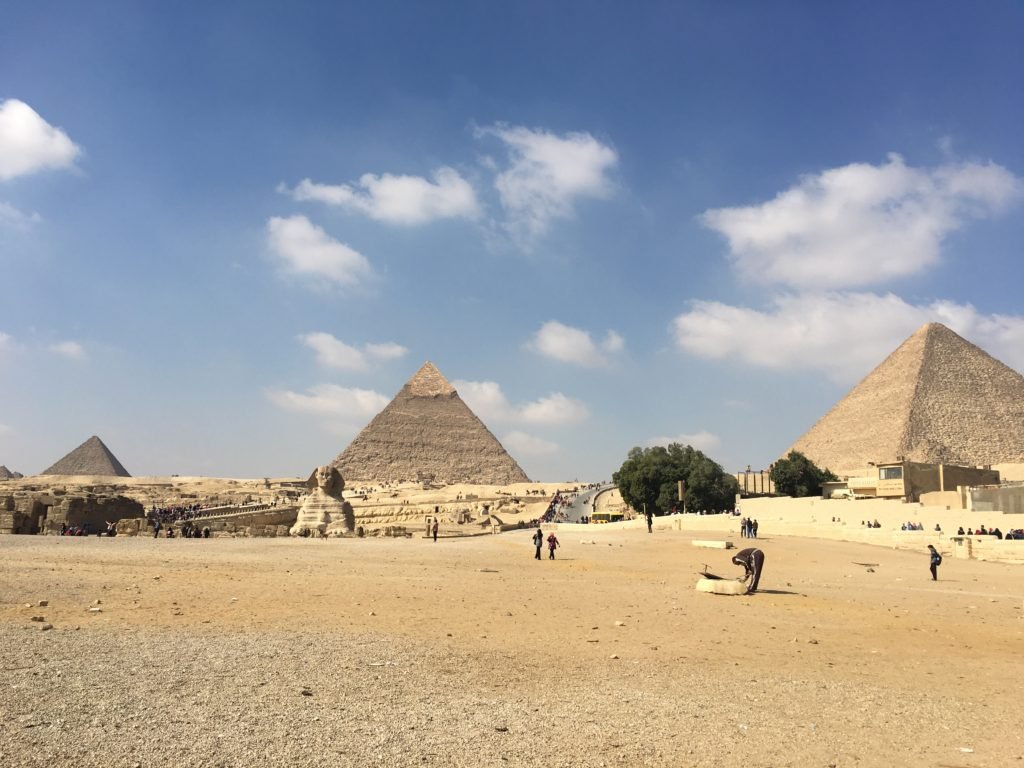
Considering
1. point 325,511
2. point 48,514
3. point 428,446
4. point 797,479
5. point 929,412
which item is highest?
point 929,412

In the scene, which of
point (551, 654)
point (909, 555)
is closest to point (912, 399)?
point (909, 555)

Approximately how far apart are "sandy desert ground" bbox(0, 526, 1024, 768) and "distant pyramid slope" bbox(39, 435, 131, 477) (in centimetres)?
11195

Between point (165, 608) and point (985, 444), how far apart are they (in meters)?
110

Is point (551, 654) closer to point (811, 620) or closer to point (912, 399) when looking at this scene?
point (811, 620)

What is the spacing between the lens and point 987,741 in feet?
13.6

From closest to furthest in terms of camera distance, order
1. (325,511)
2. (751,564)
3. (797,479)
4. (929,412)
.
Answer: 1. (751,564)
2. (325,511)
3. (797,479)
4. (929,412)

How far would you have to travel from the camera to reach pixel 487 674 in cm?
517

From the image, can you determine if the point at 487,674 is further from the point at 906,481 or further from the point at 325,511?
the point at 906,481

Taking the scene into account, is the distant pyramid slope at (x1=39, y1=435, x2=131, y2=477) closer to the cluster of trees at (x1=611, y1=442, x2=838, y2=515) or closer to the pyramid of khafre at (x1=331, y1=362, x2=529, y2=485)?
the pyramid of khafre at (x1=331, y1=362, x2=529, y2=485)

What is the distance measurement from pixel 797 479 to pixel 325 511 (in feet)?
123

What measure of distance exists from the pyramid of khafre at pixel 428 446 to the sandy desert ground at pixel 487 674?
530ft

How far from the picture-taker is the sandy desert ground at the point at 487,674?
3.67 metres

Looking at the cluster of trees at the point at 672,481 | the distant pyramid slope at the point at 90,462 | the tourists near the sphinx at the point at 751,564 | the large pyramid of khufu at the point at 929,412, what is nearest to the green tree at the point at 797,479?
the cluster of trees at the point at 672,481

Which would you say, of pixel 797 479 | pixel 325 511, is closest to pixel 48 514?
pixel 325 511
